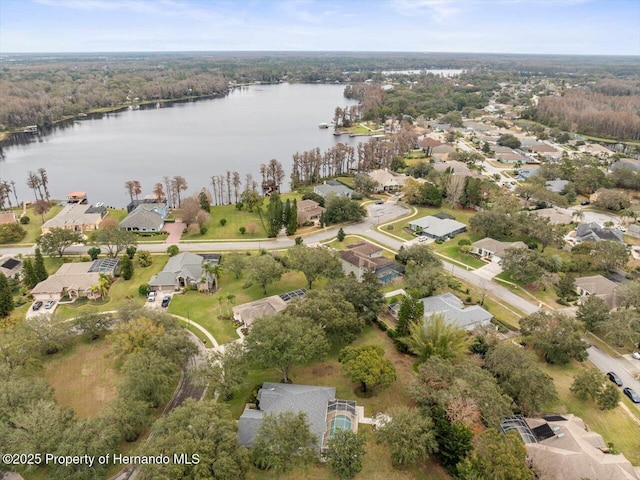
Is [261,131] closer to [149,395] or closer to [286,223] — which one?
[286,223]

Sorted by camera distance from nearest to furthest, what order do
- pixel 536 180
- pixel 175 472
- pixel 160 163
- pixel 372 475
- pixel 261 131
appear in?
pixel 175 472 → pixel 372 475 → pixel 536 180 → pixel 160 163 → pixel 261 131

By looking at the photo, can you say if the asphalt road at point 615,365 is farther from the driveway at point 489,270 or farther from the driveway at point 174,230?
the driveway at point 174,230

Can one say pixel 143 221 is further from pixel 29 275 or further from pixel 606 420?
pixel 606 420

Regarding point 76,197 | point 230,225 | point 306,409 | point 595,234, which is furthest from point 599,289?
point 76,197

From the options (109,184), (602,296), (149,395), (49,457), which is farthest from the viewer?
(109,184)

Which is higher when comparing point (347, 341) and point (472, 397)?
point (472, 397)

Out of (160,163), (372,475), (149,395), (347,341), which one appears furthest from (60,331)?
(160,163)

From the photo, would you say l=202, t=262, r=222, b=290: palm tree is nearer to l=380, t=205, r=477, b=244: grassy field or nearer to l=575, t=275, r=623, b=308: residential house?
l=380, t=205, r=477, b=244: grassy field
